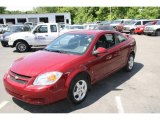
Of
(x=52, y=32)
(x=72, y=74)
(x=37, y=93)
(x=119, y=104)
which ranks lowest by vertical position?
(x=119, y=104)

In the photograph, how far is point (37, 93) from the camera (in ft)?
13.6

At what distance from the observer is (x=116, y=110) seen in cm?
456

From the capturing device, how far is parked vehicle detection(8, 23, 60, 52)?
41.4ft

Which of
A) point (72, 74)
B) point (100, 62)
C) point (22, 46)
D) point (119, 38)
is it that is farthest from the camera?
point (22, 46)

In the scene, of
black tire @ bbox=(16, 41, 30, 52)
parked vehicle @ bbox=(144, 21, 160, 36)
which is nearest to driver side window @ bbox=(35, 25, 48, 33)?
black tire @ bbox=(16, 41, 30, 52)

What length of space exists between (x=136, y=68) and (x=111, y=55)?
249cm

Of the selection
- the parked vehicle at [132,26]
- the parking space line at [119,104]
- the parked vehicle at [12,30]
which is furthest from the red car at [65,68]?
the parked vehicle at [132,26]

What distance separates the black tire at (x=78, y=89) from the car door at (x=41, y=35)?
26.5 ft

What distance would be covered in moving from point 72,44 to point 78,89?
1.31 m

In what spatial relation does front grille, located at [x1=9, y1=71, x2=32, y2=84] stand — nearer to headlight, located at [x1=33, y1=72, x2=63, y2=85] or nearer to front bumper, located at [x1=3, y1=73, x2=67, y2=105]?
front bumper, located at [x1=3, y1=73, x2=67, y2=105]

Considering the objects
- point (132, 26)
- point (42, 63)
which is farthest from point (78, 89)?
point (132, 26)

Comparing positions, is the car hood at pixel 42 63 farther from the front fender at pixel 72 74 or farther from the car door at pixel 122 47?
the car door at pixel 122 47

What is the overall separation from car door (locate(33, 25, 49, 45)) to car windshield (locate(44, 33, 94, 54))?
674 centimetres

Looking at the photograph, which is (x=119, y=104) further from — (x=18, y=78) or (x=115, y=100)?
(x=18, y=78)
